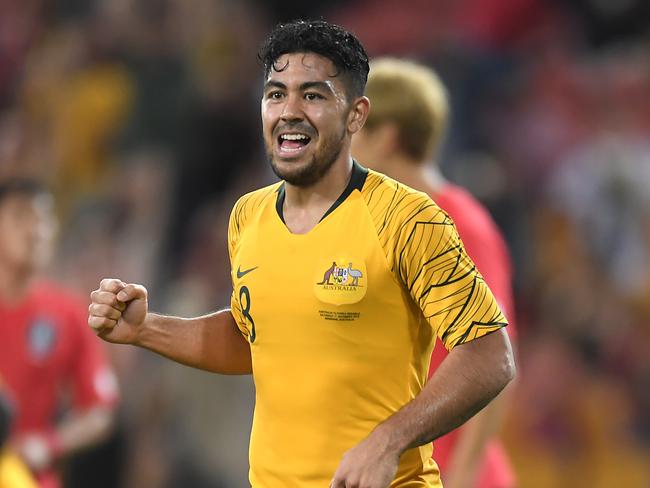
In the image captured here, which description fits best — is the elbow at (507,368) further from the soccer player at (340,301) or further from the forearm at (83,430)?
the forearm at (83,430)

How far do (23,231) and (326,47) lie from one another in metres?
3.74

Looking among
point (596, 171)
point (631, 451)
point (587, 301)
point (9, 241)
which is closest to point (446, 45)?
point (596, 171)

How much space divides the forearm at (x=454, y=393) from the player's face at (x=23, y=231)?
390 cm

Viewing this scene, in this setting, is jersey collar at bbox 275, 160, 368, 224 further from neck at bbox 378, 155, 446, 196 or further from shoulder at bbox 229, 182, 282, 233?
neck at bbox 378, 155, 446, 196

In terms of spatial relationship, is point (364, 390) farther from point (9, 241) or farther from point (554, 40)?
point (554, 40)

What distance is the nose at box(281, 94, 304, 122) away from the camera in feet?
10.0

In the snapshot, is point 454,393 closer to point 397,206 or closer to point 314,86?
point 397,206

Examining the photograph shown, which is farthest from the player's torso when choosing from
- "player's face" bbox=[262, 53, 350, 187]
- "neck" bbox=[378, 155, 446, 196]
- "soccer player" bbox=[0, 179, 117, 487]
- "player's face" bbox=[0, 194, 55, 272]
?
"player's face" bbox=[0, 194, 55, 272]

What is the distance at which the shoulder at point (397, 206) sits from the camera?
3004 millimetres

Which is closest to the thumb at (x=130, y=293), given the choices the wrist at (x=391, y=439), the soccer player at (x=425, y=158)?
the wrist at (x=391, y=439)

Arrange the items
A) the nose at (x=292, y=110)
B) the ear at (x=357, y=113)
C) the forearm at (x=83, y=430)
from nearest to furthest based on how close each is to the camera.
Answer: the nose at (x=292, y=110), the ear at (x=357, y=113), the forearm at (x=83, y=430)

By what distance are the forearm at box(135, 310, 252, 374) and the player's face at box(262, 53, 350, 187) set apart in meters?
0.51

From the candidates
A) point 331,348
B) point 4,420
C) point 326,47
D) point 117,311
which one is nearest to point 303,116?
point 326,47

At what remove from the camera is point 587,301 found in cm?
784
